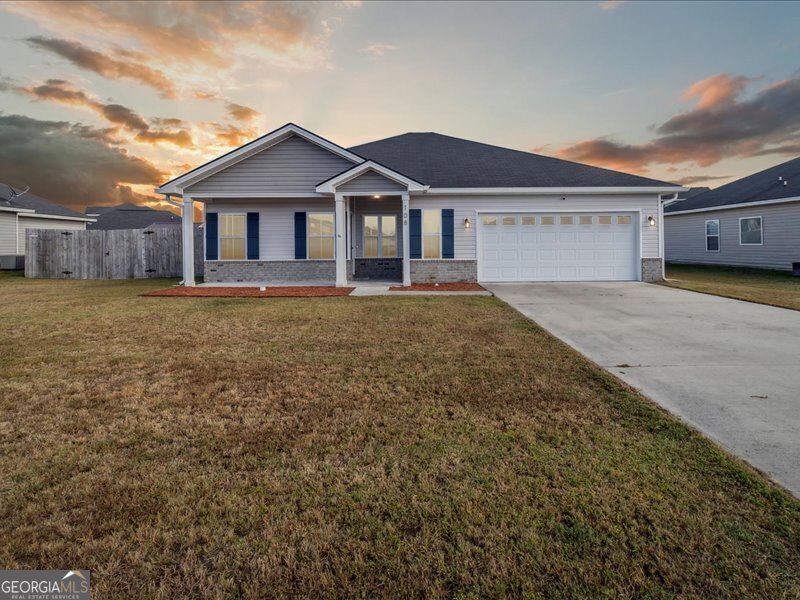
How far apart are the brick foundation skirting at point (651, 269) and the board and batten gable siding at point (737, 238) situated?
8.69 metres

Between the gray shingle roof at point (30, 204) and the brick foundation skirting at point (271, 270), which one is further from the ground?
the gray shingle roof at point (30, 204)

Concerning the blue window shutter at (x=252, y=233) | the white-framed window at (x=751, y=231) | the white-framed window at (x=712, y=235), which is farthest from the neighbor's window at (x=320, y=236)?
the white-framed window at (x=712, y=235)

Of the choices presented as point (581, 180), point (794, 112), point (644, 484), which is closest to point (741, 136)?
point (794, 112)

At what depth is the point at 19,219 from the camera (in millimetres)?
24078

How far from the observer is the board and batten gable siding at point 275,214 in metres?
16.1

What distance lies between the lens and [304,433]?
11.2 ft

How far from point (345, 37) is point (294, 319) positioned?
11.8 meters

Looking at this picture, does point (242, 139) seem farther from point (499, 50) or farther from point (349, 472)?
point (349, 472)

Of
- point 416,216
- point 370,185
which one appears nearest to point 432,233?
point 416,216

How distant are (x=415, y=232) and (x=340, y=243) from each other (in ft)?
9.37

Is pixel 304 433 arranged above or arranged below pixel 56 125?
below

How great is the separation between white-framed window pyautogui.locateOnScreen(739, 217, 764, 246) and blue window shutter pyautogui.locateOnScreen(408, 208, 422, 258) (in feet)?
56.4

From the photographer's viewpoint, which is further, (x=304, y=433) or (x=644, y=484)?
(x=304, y=433)

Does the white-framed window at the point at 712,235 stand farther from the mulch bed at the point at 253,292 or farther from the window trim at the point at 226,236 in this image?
the window trim at the point at 226,236
